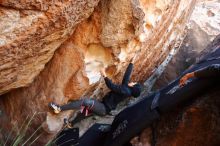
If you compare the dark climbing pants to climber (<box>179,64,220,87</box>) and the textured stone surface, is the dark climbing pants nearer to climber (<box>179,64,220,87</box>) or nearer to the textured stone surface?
the textured stone surface

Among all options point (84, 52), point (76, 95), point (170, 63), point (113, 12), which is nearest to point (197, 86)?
point (113, 12)

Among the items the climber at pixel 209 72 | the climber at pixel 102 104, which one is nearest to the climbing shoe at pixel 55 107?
the climber at pixel 102 104

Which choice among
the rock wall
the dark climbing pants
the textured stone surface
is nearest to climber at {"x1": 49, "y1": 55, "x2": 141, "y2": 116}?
the dark climbing pants

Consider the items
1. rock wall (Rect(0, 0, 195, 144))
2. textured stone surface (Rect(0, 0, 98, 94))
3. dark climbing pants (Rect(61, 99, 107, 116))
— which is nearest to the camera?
textured stone surface (Rect(0, 0, 98, 94))

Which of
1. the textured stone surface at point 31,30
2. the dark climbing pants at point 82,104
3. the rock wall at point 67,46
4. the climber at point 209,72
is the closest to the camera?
the climber at point 209,72

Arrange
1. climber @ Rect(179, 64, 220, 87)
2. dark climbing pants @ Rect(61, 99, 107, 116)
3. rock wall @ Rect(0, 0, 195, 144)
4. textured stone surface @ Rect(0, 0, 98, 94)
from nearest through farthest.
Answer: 1. climber @ Rect(179, 64, 220, 87)
2. textured stone surface @ Rect(0, 0, 98, 94)
3. rock wall @ Rect(0, 0, 195, 144)
4. dark climbing pants @ Rect(61, 99, 107, 116)

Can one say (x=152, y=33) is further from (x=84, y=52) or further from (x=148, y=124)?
(x=148, y=124)

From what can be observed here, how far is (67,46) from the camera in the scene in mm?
4199

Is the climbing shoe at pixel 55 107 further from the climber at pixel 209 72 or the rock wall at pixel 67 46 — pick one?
the climber at pixel 209 72

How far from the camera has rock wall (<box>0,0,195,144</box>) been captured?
10.5 ft

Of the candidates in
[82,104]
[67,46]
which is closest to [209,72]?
[67,46]

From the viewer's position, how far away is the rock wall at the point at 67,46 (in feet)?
10.5

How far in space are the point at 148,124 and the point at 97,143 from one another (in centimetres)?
89

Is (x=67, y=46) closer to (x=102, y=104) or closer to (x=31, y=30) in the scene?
(x=31, y=30)
